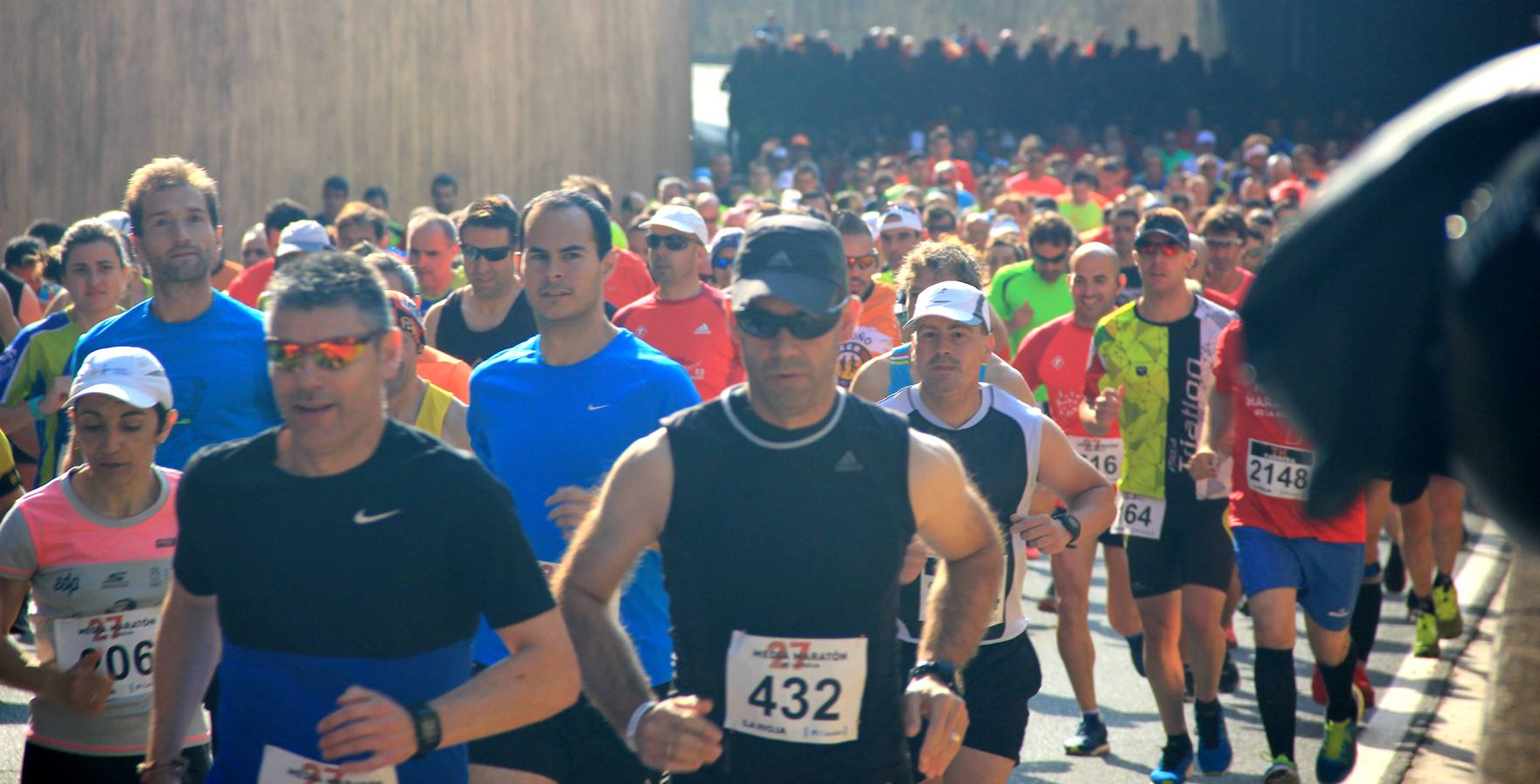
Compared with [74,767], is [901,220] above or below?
above

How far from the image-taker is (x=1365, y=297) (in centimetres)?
200

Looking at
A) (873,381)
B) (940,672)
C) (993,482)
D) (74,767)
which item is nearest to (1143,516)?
(873,381)

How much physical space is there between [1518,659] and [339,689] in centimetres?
216

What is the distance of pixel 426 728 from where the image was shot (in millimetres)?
3289

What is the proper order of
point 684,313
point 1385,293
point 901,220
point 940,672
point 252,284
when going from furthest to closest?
point 901,220 < point 252,284 < point 684,313 < point 940,672 < point 1385,293

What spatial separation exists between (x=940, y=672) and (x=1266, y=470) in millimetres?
3890

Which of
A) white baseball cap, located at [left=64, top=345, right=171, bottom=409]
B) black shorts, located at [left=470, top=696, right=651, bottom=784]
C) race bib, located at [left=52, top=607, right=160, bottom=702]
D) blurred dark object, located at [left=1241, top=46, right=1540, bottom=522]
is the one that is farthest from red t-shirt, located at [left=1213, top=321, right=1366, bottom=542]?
blurred dark object, located at [left=1241, top=46, right=1540, bottom=522]

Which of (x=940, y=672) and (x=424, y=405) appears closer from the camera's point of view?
(x=940, y=672)

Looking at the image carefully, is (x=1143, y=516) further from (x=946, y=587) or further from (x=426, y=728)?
(x=426, y=728)

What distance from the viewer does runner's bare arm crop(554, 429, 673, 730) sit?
368cm

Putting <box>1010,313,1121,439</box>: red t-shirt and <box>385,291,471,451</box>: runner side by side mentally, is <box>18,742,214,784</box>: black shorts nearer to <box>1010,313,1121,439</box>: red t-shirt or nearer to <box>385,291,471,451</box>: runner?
<box>385,291,471,451</box>: runner

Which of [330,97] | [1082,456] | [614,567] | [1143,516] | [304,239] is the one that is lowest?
[1143,516]

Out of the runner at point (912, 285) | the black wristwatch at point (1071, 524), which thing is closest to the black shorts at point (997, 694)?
the black wristwatch at point (1071, 524)

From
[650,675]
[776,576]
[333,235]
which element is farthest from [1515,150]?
[333,235]
